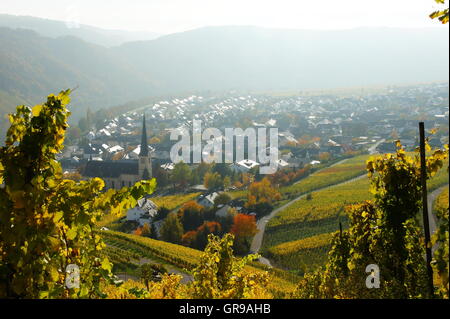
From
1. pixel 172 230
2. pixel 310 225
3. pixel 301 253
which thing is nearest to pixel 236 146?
pixel 310 225

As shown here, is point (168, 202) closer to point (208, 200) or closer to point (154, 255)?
point (208, 200)

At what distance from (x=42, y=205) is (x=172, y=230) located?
37.9m

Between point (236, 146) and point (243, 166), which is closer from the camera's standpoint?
point (243, 166)

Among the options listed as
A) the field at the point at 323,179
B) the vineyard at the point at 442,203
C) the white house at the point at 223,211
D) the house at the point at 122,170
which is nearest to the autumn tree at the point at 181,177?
the house at the point at 122,170

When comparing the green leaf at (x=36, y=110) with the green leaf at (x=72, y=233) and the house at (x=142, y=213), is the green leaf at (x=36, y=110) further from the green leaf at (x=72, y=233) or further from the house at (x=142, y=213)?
the house at (x=142, y=213)

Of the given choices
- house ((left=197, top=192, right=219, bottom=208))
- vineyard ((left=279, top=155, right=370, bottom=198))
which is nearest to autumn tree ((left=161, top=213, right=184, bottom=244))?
house ((left=197, top=192, right=219, bottom=208))

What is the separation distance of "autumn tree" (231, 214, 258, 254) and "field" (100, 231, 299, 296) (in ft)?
13.1

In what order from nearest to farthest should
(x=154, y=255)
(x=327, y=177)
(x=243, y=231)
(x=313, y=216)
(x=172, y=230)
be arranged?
1. (x=154, y=255)
2. (x=243, y=231)
3. (x=172, y=230)
4. (x=313, y=216)
5. (x=327, y=177)

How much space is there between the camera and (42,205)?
14.2 ft

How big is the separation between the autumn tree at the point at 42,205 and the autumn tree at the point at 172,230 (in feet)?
122

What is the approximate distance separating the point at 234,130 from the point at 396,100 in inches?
3026

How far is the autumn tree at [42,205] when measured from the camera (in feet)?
13.6

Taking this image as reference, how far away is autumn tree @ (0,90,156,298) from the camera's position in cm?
415

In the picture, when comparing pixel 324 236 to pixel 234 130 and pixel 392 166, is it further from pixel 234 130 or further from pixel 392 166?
pixel 234 130
